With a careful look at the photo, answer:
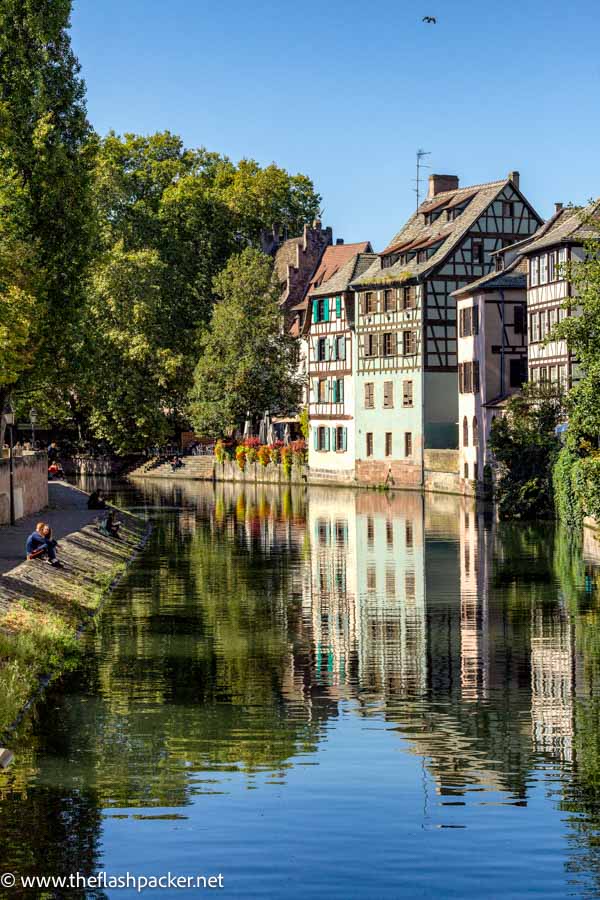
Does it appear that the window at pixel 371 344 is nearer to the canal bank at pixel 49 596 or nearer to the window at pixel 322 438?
the window at pixel 322 438

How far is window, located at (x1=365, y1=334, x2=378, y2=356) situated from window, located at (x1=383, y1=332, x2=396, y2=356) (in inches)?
35.2

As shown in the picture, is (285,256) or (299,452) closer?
(299,452)

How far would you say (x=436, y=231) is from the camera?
86.1 meters

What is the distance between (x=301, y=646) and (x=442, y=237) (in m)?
58.1

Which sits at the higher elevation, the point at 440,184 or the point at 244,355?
the point at 440,184

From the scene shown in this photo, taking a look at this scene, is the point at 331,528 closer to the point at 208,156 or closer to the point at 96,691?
the point at 96,691

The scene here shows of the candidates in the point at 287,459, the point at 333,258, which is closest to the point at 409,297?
the point at 287,459

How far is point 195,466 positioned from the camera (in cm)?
10412

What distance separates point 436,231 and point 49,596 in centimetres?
5785

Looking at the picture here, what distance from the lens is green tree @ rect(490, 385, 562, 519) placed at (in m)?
60.9

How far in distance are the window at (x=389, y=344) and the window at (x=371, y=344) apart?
895mm

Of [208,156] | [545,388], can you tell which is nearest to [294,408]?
[208,156]

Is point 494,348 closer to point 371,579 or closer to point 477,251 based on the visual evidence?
point 477,251

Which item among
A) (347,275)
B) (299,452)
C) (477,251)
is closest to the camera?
(477,251)
